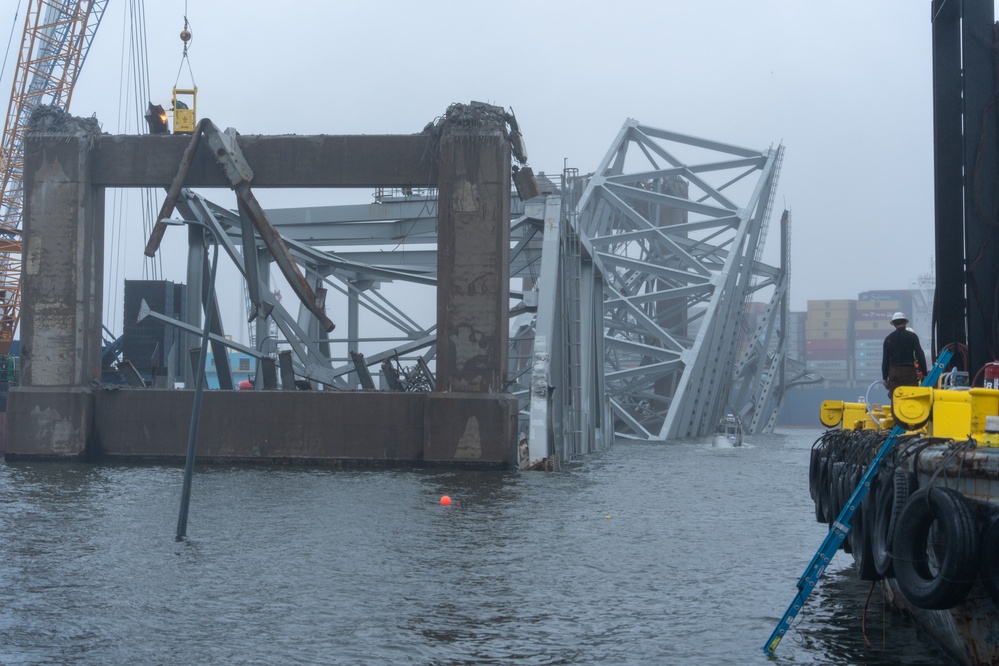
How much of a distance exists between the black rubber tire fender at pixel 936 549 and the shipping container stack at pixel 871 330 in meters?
123

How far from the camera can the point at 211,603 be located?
10234 mm

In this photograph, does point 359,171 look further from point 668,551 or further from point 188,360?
point 668,551

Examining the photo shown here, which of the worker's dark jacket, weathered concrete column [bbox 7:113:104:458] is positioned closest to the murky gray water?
the worker's dark jacket

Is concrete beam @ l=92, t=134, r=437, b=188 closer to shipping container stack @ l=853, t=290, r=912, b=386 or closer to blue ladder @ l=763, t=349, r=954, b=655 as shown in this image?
blue ladder @ l=763, t=349, r=954, b=655

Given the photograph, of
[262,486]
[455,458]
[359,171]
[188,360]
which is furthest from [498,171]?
[188,360]

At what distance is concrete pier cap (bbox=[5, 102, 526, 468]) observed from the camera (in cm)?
2375

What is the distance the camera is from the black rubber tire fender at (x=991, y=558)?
6734mm

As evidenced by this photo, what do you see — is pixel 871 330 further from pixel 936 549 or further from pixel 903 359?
pixel 936 549

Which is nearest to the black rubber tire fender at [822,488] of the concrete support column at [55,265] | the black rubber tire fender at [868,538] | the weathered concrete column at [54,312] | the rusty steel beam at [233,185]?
the black rubber tire fender at [868,538]

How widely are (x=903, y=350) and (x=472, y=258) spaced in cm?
1219

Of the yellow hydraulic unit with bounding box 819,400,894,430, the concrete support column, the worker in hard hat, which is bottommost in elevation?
the yellow hydraulic unit with bounding box 819,400,894,430

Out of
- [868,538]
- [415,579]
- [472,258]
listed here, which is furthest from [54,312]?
[868,538]

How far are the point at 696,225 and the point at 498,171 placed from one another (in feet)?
83.7

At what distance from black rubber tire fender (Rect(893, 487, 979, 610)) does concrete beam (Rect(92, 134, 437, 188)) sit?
1787 cm
